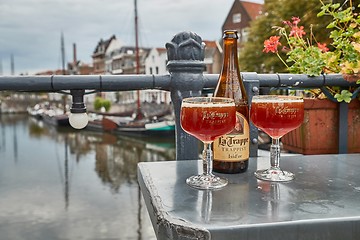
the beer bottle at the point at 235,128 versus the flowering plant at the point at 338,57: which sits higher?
the flowering plant at the point at 338,57

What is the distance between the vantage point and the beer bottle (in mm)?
810

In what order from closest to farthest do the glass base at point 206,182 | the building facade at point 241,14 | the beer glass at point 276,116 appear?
the glass base at point 206,182
the beer glass at point 276,116
the building facade at point 241,14

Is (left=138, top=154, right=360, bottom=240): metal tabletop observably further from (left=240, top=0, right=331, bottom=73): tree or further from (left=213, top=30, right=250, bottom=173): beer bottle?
(left=240, top=0, right=331, bottom=73): tree

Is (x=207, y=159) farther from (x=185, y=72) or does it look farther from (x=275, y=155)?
(x=185, y=72)

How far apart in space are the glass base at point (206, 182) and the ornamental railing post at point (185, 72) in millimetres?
443

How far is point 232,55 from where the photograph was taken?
0.89m

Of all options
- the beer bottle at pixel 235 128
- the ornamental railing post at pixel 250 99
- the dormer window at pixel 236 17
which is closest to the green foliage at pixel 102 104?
the dormer window at pixel 236 17

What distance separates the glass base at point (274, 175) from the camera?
0.75 m

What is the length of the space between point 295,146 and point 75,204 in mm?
15445

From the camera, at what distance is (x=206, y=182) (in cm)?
69

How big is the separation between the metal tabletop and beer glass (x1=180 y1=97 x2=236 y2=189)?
1.5 inches

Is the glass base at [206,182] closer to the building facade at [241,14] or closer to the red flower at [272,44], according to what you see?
the red flower at [272,44]

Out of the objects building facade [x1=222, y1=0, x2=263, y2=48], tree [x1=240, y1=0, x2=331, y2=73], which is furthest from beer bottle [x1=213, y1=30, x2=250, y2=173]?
building facade [x1=222, y1=0, x2=263, y2=48]

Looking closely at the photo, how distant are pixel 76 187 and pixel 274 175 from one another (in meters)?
18.4
